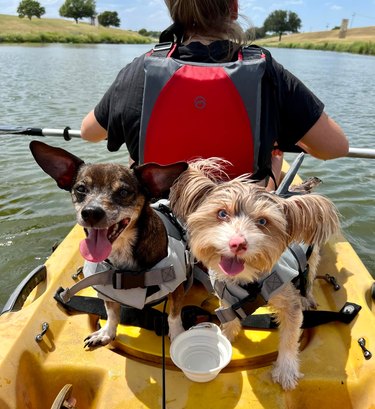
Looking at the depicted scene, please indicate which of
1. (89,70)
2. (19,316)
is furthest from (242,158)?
(89,70)

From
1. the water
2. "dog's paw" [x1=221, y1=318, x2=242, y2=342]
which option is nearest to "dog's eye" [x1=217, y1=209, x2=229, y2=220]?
"dog's paw" [x1=221, y1=318, x2=242, y2=342]

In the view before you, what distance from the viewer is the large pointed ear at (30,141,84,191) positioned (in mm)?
2660

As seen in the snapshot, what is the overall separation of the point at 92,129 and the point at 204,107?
1243 mm

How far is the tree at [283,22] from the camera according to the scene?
141 m

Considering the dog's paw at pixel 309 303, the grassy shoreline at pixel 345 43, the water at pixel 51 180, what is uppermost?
the dog's paw at pixel 309 303

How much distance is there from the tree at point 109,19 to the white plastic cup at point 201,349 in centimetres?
16269

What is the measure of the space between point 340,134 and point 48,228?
5132mm

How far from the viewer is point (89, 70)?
91.0ft

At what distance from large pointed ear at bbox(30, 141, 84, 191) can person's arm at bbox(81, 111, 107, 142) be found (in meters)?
0.81

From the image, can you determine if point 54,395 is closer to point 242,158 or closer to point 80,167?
point 80,167

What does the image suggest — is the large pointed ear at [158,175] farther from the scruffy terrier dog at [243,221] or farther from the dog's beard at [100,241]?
the dog's beard at [100,241]

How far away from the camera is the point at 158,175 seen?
2637mm

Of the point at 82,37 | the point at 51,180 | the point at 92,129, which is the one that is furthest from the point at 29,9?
the point at 92,129

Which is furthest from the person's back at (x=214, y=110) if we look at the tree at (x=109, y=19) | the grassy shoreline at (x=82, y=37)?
the tree at (x=109, y=19)
